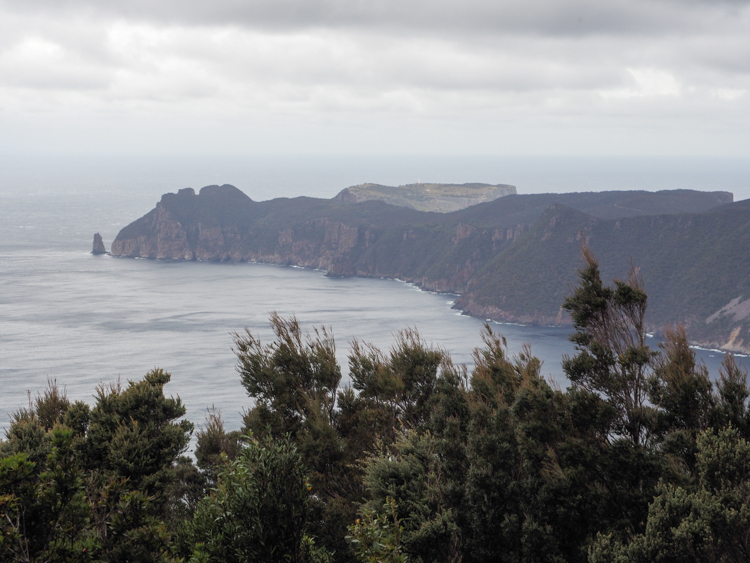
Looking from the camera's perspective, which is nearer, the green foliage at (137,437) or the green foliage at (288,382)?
the green foliage at (137,437)

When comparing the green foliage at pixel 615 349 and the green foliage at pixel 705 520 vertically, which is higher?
the green foliage at pixel 615 349

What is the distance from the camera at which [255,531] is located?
1046 centimetres

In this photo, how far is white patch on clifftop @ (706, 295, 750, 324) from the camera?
127625mm

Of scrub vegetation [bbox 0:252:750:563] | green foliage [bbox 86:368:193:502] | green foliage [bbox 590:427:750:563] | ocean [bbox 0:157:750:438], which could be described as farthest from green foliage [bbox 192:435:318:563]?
ocean [bbox 0:157:750:438]

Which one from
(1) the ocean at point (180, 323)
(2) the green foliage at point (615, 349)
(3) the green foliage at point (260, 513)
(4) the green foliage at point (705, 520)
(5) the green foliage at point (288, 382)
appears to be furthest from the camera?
(1) the ocean at point (180, 323)

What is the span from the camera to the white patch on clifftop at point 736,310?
127625 mm

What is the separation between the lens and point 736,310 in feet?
427

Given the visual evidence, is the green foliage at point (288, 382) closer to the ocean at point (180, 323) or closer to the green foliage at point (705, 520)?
the green foliage at point (705, 520)

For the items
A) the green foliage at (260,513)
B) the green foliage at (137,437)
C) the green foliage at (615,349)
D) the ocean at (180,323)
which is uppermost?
the green foliage at (615,349)

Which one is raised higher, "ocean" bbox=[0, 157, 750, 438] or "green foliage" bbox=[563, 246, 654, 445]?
"green foliage" bbox=[563, 246, 654, 445]

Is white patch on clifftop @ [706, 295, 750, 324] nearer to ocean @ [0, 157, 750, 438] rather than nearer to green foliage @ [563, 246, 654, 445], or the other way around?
ocean @ [0, 157, 750, 438]

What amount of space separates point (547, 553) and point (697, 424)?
16.5 ft

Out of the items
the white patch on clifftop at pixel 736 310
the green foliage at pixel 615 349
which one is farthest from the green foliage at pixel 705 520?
the white patch on clifftop at pixel 736 310

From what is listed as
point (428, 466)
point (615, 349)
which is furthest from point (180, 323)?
point (615, 349)
